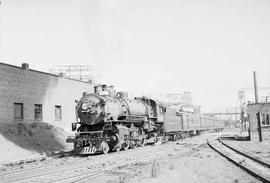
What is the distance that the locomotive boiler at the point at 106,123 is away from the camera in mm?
18781

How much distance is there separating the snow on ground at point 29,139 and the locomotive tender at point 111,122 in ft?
12.2

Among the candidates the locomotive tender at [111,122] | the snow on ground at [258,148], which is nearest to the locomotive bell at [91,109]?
the locomotive tender at [111,122]

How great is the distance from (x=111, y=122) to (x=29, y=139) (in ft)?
29.5

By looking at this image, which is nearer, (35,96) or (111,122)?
(111,122)

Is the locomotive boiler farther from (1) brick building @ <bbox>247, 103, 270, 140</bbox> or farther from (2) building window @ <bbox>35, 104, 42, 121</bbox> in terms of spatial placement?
(1) brick building @ <bbox>247, 103, 270, 140</bbox>

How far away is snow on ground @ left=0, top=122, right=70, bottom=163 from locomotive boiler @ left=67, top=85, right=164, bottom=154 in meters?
3.63

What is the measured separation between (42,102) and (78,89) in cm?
706

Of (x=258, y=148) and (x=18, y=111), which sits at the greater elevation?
(x=18, y=111)

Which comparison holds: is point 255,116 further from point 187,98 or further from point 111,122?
point 187,98

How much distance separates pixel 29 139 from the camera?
82.0 ft

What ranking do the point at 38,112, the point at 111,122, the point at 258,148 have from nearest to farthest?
the point at 111,122 → the point at 258,148 → the point at 38,112

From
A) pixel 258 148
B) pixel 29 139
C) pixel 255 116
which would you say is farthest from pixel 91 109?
pixel 255 116

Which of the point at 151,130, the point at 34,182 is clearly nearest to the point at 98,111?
the point at 151,130

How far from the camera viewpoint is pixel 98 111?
19.2m
